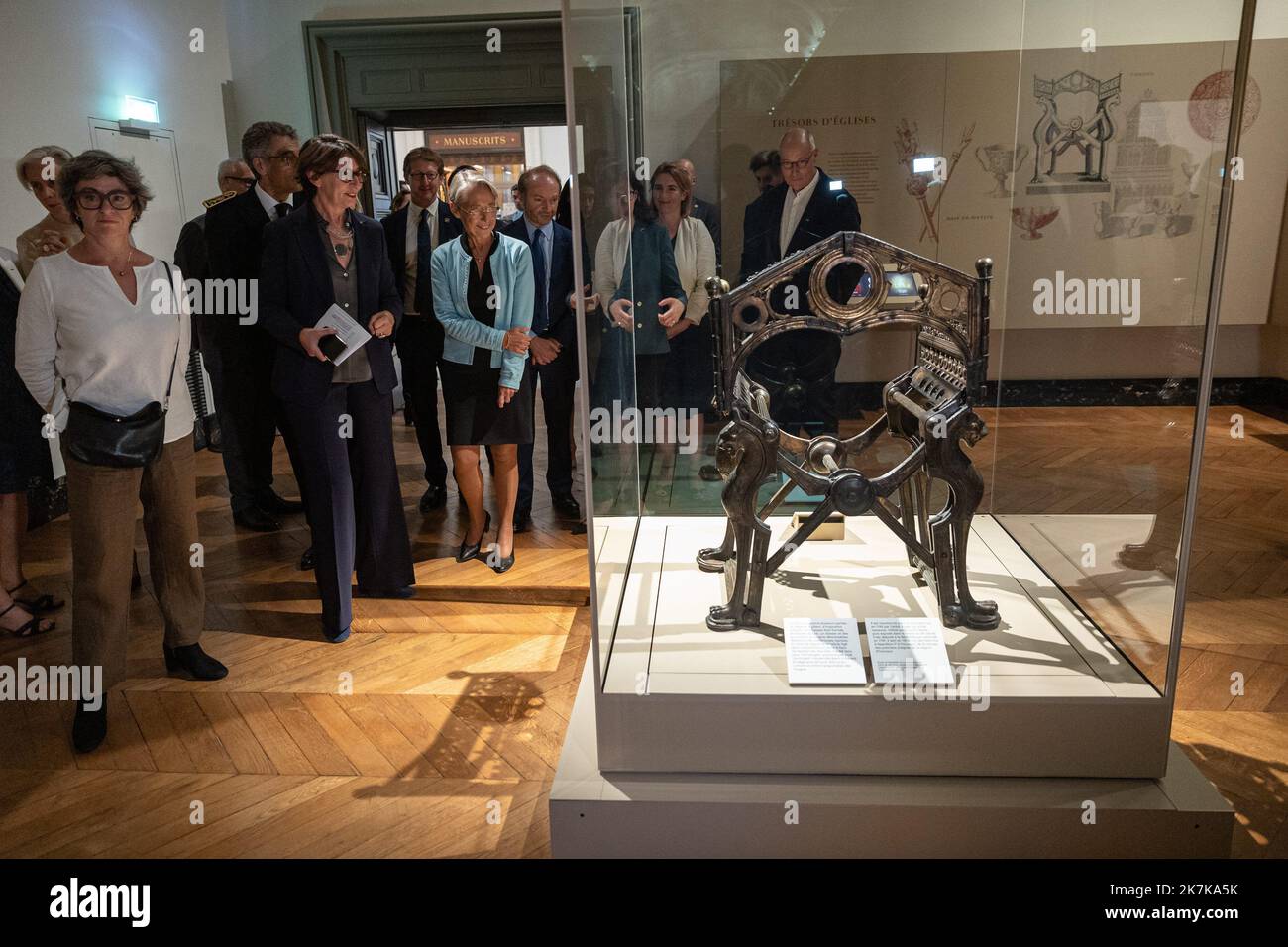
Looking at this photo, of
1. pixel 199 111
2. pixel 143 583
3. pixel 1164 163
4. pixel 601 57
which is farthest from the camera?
pixel 199 111

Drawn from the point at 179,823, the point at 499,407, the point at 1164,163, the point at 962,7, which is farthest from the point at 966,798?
the point at 499,407

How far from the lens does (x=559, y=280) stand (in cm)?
381

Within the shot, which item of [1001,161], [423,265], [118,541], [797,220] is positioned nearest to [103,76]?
[423,265]

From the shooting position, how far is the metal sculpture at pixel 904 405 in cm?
221

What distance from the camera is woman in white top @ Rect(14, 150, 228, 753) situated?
2572 millimetres

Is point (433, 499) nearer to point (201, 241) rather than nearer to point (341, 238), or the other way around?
point (201, 241)

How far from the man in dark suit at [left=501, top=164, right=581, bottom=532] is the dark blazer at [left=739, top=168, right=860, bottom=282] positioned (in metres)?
1.32

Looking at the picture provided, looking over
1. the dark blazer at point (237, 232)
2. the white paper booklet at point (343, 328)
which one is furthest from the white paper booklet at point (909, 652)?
the dark blazer at point (237, 232)

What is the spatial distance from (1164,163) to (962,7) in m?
0.58

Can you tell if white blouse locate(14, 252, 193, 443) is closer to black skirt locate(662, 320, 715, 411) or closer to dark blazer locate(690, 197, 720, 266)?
black skirt locate(662, 320, 715, 411)

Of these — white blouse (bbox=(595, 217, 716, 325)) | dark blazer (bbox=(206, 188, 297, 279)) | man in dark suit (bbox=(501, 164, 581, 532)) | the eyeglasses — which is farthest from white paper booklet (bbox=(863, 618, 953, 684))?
dark blazer (bbox=(206, 188, 297, 279))

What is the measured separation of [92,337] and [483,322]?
1366 millimetres

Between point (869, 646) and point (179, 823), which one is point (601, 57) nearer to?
point (869, 646)

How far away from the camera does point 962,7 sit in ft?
7.09
